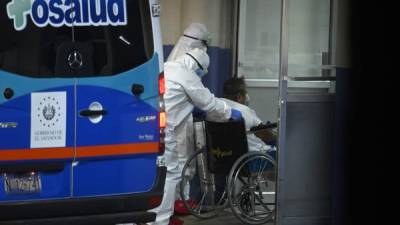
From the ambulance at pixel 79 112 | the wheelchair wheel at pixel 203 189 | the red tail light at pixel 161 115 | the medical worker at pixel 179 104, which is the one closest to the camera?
the ambulance at pixel 79 112

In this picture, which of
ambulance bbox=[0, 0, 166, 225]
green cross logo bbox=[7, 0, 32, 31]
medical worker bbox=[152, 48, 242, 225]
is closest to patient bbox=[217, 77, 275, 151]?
medical worker bbox=[152, 48, 242, 225]

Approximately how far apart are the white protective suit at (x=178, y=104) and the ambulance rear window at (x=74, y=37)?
180cm

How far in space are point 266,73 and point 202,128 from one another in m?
1.65

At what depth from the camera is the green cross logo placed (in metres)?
5.70

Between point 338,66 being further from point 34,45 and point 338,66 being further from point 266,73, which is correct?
point 266,73

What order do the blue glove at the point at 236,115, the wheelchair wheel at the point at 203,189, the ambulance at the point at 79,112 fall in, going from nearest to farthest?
the ambulance at the point at 79,112, the blue glove at the point at 236,115, the wheelchair wheel at the point at 203,189

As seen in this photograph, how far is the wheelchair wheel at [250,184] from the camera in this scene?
316 inches

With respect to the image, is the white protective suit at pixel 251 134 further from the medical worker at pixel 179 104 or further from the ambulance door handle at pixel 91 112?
the ambulance door handle at pixel 91 112

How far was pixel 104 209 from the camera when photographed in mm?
5957

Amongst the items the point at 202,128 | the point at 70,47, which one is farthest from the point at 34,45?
the point at 202,128

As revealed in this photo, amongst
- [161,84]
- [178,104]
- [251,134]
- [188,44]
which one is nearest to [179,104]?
[178,104]

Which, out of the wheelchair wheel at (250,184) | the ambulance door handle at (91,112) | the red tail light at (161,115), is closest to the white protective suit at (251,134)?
the wheelchair wheel at (250,184)

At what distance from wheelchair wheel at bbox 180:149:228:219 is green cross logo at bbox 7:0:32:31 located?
3.17m

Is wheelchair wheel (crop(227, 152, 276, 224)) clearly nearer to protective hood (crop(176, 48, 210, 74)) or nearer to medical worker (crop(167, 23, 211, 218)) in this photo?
medical worker (crop(167, 23, 211, 218))
